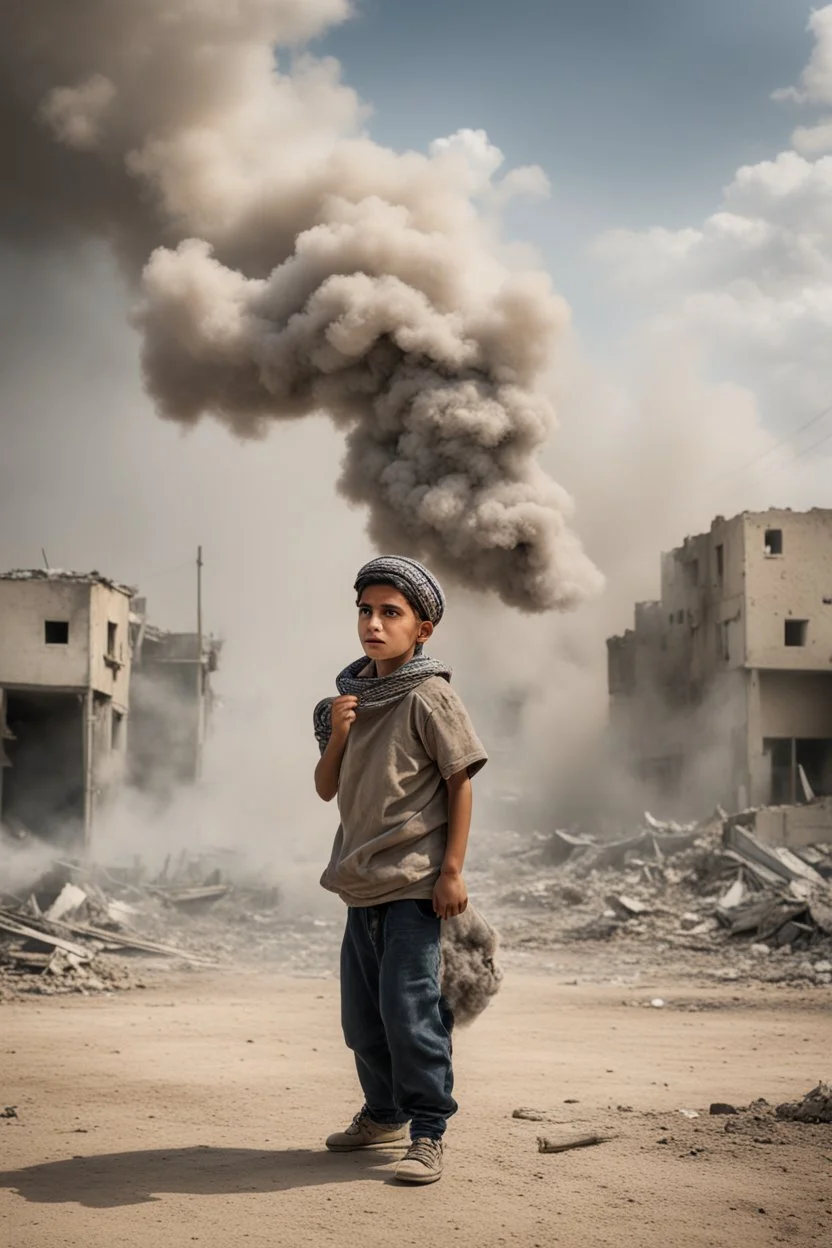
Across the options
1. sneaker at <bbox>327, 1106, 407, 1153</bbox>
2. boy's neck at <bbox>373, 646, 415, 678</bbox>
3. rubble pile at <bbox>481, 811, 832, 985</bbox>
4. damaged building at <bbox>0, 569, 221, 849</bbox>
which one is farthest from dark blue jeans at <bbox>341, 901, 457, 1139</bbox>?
damaged building at <bbox>0, 569, 221, 849</bbox>

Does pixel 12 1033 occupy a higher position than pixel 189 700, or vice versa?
pixel 189 700

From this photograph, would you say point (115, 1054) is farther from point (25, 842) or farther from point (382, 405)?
point (382, 405)

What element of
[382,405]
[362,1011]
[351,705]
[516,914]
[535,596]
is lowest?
[516,914]

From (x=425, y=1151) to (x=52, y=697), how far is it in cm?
2395

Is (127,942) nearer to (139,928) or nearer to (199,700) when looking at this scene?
(139,928)

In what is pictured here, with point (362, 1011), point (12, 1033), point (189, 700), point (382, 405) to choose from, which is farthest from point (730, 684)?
point (362, 1011)

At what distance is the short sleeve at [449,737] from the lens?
3.63 meters

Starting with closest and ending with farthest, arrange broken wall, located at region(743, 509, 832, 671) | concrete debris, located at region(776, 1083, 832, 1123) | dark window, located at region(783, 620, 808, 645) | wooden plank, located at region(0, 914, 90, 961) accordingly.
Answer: concrete debris, located at region(776, 1083, 832, 1123) → wooden plank, located at region(0, 914, 90, 961) → broken wall, located at region(743, 509, 832, 671) → dark window, located at region(783, 620, 808, 645)

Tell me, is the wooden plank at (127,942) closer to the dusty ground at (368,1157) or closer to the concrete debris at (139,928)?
the concrete debris at (139,928)

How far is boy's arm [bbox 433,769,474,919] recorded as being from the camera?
11.7 ft

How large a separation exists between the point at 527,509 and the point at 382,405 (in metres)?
3.73

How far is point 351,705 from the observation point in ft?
12.2

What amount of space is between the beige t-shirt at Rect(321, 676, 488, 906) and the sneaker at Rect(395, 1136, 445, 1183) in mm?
624

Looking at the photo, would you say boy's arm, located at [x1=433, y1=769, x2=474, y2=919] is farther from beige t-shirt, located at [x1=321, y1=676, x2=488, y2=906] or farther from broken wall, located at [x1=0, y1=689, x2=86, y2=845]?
broken wall, located at [x1=0, y1=689, x2=86, y2=845]
